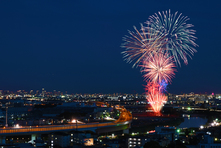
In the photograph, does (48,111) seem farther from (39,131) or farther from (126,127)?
(39,131)

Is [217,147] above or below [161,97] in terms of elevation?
below

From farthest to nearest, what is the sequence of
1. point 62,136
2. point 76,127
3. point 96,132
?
1. point 96,132
2. point 76,127
3. point 62,136

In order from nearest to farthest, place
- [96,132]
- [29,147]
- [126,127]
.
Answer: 1. [29,147]
2. [96,132]
3. [126,127]

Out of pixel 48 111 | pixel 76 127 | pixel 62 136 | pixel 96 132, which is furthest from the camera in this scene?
pixel 48 111

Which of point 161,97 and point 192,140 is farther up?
point 161,97

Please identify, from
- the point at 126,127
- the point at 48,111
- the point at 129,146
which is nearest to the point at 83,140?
the point at 129,146

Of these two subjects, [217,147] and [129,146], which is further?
[129,146]

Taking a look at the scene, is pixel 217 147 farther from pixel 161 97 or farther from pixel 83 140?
pixel 161 97

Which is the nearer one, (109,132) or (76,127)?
(76,127)

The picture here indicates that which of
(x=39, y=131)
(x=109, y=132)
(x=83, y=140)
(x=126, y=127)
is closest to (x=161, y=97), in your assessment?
(x=126, y=127)
